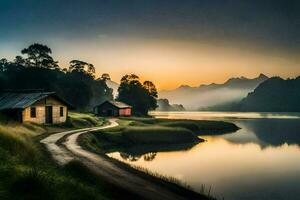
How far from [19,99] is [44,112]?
481 centimetres

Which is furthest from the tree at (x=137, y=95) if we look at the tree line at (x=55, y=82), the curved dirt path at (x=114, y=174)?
the curved dirt path at (x=114, y=174)

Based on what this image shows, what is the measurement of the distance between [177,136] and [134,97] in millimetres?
85133

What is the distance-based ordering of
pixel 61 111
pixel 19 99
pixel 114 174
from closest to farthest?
pixel 114 174 < pixel 19 99 < pixel 61 111

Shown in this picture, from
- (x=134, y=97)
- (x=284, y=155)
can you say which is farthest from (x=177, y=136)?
(x=134, y=97)

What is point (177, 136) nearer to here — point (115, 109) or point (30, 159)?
point (30, 159)

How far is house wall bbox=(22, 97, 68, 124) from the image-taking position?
5641 cm

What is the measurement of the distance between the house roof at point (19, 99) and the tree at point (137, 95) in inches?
3062

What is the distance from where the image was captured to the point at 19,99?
198 feet

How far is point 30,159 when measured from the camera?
72.1ft

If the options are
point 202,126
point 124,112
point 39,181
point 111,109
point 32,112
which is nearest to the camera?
point 39,181

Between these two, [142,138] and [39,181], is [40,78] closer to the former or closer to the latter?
[142,138]

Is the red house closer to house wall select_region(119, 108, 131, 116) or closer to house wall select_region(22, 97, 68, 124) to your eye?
house wall select_region(119, 108, 131, 116)

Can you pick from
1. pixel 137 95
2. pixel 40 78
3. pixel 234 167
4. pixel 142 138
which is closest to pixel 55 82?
pixel 40 78

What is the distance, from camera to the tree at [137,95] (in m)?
145
